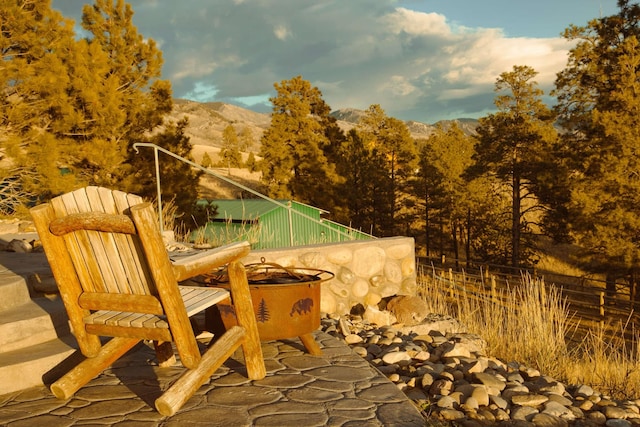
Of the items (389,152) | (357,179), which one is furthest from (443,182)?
(357,179)

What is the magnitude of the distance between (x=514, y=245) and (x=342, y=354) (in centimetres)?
2135

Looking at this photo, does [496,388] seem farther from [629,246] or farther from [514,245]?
[514,245]

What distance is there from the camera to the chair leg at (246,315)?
3258 millimetres

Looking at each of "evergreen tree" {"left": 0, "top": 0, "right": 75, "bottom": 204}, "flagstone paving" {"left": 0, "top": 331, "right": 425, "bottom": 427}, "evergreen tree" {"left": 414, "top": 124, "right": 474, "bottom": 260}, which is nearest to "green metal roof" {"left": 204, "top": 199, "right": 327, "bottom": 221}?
"evergreen tree" {"left": 0, "top": 0, "right": 75, "bottom": 204}

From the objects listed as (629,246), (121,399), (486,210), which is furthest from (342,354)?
(486,210)

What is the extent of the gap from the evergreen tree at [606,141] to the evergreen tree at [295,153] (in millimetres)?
12009

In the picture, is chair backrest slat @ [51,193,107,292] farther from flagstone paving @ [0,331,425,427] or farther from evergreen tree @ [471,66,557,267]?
evergreen tree @ [471,66,557,267]

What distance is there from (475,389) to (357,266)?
3.00 m

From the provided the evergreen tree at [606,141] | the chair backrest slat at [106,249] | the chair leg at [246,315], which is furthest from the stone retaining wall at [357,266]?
the evergreen tree at [606,141]

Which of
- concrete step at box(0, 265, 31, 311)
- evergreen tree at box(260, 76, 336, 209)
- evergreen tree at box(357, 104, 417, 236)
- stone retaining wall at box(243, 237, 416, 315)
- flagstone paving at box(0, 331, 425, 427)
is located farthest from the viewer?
evergreen tree at box(357, 104, 417, 236)

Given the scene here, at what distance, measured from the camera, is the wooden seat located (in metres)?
2.60

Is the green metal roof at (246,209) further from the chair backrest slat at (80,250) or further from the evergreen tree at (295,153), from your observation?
the chair backrest slat at (80,250)

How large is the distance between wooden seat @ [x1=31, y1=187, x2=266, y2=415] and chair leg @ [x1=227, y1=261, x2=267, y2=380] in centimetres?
16

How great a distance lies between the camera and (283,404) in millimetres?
3080
